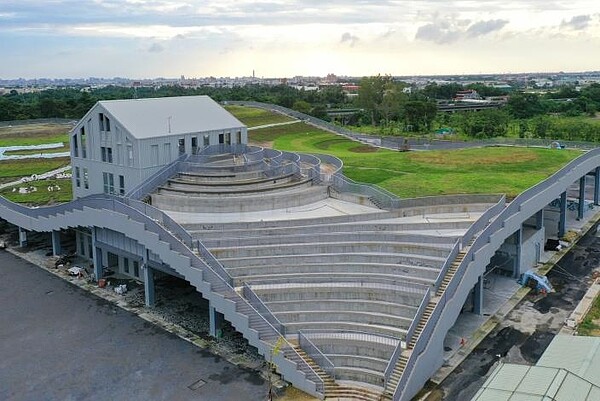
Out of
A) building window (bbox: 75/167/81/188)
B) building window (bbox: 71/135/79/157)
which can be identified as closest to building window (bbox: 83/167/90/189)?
building window (bbox: 75/167/81/188)

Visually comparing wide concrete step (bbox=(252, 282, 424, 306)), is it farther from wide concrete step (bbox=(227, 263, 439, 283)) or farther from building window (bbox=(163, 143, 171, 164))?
building window (bbox=(163, 143, 171, 164))

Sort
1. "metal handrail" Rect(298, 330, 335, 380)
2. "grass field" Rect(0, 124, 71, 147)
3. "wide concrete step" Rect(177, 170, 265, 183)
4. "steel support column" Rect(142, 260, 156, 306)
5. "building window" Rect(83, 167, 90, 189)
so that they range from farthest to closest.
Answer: "grass field" Rect(0, 124, 71, 147), "building window" Rect(83, 167, 90, 189), "wide concrete step" Rect(177, 170, 265, 183), "steel support column" Rect(142, 260, 156, 306), "metal handrail" Rect(298, 330, 335, 380)

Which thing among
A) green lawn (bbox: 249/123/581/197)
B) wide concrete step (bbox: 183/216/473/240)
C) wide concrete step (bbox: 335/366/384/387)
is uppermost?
green lawn (bbox: 249/123/581/197)

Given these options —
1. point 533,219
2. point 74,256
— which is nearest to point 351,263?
point 533,219

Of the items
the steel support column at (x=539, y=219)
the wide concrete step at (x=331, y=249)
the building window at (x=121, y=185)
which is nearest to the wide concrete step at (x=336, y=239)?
the wide concrete step at (x=331, y=249)

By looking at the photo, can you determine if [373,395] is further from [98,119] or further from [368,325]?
[98,119]

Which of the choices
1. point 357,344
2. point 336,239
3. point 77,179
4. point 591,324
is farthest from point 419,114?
point 357,344
